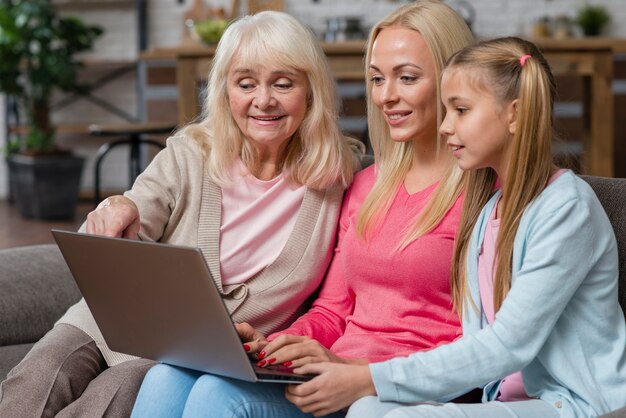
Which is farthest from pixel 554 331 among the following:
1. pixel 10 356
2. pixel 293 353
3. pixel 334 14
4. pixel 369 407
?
pixel 334 14

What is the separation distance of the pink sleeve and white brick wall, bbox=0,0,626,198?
16.1 ft

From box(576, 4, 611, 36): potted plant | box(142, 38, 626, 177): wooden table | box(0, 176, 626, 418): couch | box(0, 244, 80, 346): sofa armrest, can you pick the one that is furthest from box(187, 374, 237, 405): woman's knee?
box(576, 4, 611, 36): potted plant

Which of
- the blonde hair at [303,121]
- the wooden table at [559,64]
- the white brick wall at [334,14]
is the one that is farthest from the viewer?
the white brick wall at [334,14]

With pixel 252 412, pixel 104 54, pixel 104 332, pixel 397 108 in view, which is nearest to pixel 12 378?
pixel 104 332

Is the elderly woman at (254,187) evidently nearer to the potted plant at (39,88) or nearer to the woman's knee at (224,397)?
the woman's knee at (224,397)

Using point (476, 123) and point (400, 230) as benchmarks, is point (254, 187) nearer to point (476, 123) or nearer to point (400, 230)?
point (400, 230)

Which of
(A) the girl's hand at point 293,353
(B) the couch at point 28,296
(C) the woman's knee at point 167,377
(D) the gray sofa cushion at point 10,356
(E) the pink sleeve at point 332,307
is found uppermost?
(A) the girl's hand at point 293,353

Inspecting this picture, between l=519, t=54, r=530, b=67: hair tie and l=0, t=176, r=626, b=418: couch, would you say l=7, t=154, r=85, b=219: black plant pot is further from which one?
l=519, t=54, r=530, b=67: hair tie

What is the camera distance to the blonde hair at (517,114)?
151cm

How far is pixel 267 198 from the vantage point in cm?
204

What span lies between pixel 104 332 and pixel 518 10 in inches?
220

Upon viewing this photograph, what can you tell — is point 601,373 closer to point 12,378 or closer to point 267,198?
point 267,198

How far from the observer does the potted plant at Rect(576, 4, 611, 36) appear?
6562mm

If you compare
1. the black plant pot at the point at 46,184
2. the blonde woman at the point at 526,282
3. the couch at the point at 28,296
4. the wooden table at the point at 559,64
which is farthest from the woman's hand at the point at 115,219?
the black plant pot at the point at 46,184
